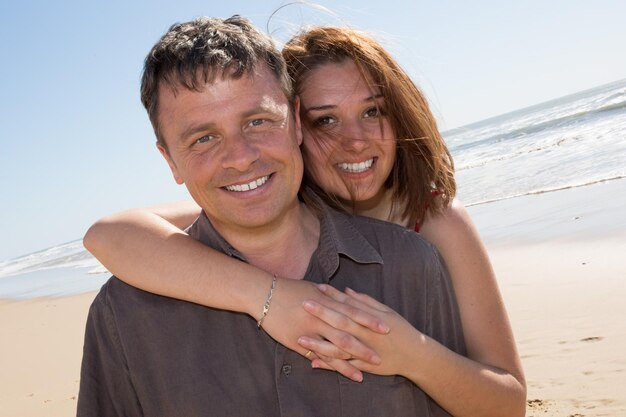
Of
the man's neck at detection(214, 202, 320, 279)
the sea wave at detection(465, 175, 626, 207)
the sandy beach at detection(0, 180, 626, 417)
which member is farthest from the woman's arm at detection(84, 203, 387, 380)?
the sea wave at detection(465, 175, 626, 207)

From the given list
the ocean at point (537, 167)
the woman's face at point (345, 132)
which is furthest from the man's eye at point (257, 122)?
the ocean at point (537, 167)

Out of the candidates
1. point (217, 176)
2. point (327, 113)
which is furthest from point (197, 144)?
point (327, 113)

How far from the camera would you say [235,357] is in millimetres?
2385

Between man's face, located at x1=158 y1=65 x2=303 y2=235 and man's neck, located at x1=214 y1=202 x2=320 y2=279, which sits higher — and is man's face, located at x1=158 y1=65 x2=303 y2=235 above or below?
above

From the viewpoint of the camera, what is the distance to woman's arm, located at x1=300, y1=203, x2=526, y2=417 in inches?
89.3

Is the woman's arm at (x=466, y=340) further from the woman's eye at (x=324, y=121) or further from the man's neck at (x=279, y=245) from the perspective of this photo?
the woman's eye at (x=324, y=121)

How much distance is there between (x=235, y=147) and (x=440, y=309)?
3.40 ft

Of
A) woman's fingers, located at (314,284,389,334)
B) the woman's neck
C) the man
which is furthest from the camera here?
the woman's neck

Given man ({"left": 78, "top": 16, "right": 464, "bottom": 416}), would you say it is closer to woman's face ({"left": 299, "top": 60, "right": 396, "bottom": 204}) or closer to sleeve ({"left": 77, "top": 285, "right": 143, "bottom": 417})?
sleeve ({"left": 77, "top": 285, "right": 143, "bottom": 417})

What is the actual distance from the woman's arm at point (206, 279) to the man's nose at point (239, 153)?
1.24 feet

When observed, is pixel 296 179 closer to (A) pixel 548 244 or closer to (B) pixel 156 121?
(B) pixel 156 121

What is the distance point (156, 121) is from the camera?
270 centimetres

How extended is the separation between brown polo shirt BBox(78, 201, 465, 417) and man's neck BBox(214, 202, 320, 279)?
16 cm

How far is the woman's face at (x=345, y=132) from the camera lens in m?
3.53
